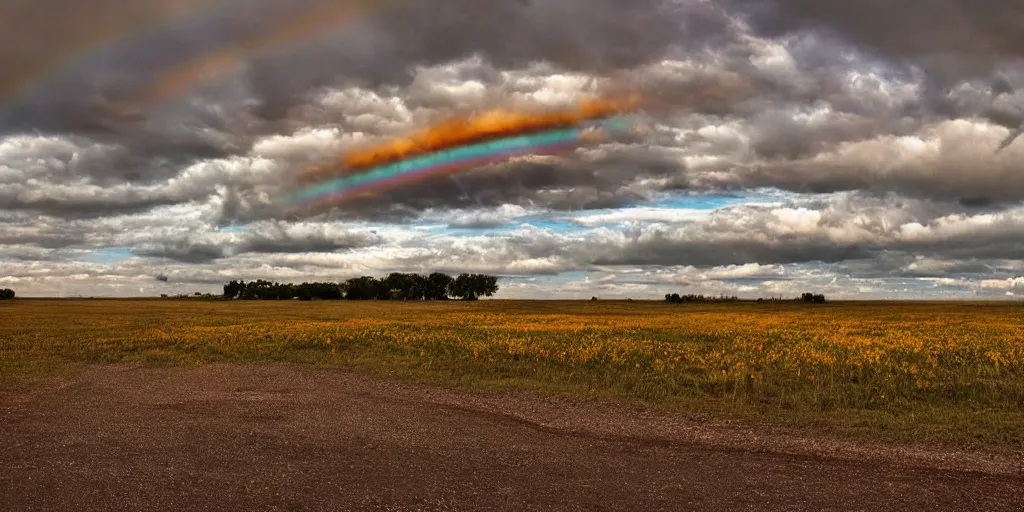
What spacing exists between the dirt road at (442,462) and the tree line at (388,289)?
6162 inches

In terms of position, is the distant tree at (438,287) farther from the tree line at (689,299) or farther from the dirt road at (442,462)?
the dirt road at (442,462)

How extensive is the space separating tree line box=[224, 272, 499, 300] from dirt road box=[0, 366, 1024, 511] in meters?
157

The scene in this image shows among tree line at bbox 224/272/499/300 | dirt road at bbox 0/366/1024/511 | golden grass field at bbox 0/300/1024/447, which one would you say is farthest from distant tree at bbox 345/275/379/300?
dirt road at bbox 0/366/1024/511

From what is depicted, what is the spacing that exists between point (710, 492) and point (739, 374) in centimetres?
1451

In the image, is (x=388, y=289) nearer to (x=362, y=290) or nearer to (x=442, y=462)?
(x=362, y=290)

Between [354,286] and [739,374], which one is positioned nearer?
[739,374]

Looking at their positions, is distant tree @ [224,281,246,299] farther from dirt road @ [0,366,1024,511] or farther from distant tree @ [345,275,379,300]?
dirt road @ [0,366,1024,511]

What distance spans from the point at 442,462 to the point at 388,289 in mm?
169880

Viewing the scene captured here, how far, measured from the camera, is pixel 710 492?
11.5m

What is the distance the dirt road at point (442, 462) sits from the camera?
11055 mm

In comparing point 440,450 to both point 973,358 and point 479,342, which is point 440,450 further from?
point 973,358

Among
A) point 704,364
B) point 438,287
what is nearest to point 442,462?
point 704,364

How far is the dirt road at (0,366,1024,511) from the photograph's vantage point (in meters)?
11.1

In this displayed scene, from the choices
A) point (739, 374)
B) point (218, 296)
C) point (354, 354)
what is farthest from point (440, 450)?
point (218, 296)
